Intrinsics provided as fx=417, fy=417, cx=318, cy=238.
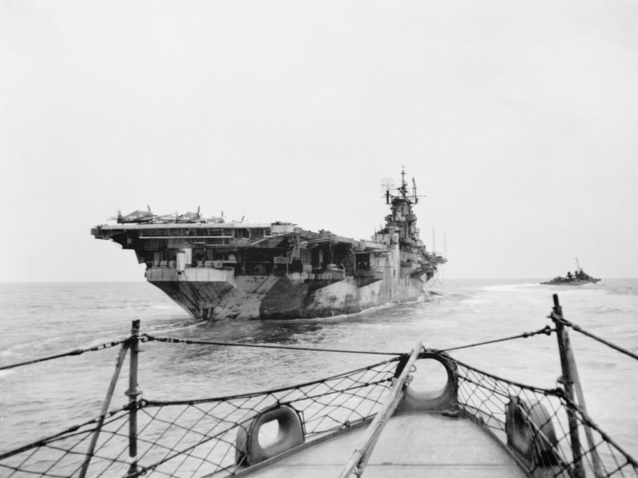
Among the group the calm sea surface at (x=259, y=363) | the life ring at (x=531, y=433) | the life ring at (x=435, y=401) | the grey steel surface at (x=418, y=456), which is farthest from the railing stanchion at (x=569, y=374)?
the calm sea surface at (x=259, y=363)

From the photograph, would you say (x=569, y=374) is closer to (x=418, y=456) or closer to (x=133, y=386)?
(x=418, y=456)

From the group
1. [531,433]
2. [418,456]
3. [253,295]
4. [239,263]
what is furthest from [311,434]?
[253,295]

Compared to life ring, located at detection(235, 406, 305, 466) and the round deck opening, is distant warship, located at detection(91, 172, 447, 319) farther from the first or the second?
life ring, located at detection(235, 406, 305, 466)

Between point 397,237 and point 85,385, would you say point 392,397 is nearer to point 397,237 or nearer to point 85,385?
point 85,385

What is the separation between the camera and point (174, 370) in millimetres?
10766

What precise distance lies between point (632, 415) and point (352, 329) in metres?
11.1

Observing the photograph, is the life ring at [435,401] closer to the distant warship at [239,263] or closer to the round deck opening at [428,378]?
the round deck opening at [428,378]

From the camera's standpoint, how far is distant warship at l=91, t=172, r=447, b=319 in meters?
16.6

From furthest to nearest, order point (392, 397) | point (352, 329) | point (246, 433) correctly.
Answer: point (352, 329), point (246, 433), point (392, 397)

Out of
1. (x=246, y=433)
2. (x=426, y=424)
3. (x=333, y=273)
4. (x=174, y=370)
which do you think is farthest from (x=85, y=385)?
(x=333, y=273)

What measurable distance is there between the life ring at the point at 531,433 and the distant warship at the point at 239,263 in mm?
13024

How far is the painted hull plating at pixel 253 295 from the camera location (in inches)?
649

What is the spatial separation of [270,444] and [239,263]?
48.4 feet

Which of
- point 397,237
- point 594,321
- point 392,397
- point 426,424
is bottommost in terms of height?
point 594,321
